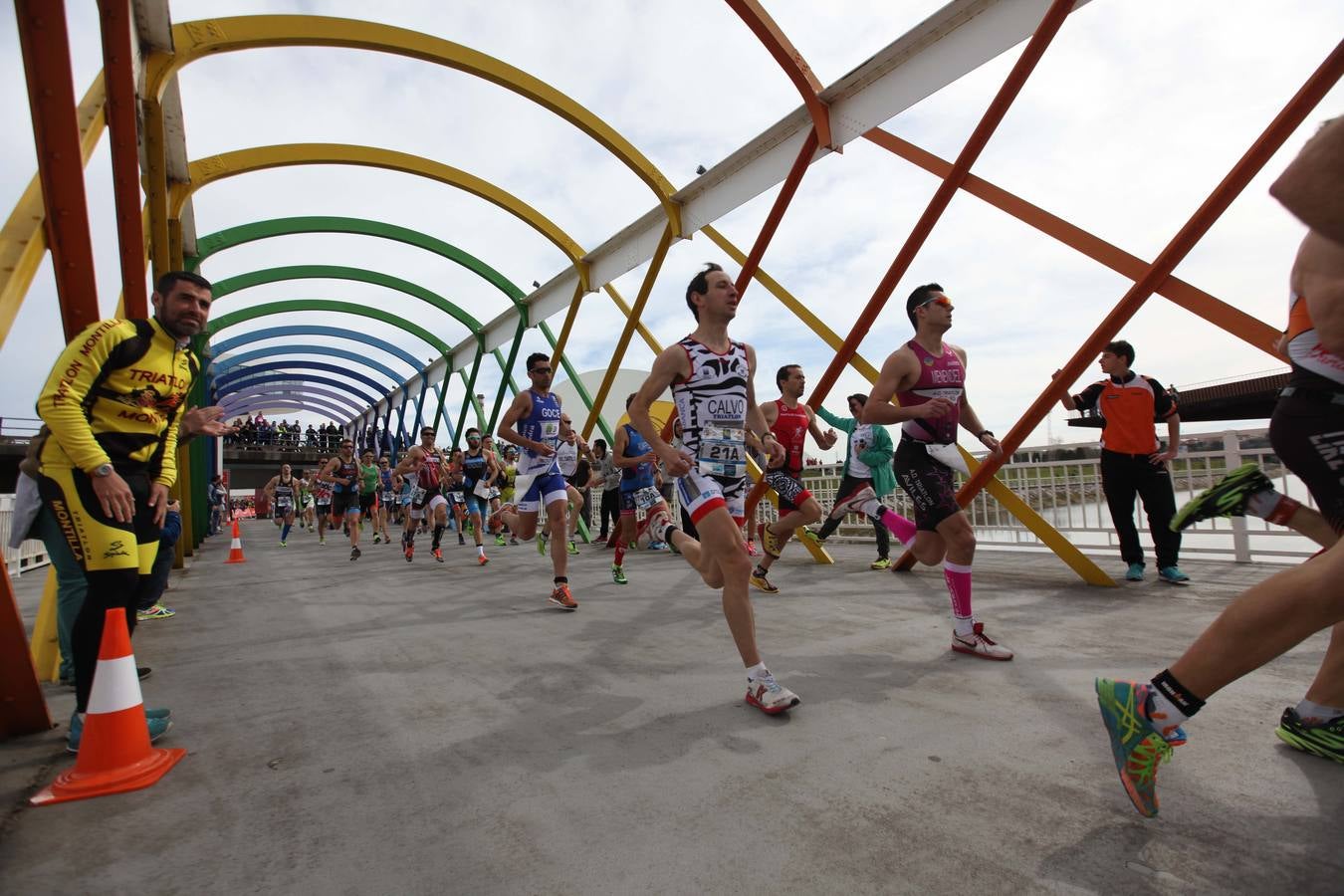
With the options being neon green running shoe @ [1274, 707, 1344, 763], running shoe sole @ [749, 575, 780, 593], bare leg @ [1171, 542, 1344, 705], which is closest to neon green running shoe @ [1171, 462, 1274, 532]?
neon green running shoe @ [1274, 707, 1344, 763]

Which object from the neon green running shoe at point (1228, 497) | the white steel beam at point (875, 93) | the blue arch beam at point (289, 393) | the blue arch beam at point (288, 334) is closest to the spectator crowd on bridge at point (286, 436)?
the blue arch beam at point (289, 393)

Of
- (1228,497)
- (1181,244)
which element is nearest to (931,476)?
(1228,497)

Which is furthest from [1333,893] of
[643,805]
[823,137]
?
[823,137]

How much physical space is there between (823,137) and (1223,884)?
816 cm

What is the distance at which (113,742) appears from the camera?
2.29 meters

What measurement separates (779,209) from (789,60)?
1.75 meters

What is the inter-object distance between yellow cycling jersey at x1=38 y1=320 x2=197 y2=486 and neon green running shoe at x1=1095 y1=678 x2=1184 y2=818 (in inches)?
138

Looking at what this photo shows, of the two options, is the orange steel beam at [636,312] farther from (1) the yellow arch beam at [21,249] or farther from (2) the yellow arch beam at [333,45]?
(1) the yellow arch beam at [21,249]

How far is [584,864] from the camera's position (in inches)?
64.2

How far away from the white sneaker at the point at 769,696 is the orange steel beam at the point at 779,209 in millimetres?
5920

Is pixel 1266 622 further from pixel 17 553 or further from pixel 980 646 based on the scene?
pixel 17 553

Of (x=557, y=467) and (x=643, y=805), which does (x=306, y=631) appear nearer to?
(x=557, y=467)

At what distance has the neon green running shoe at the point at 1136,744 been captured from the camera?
1752 millimetres

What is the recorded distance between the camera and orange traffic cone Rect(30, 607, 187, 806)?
2166 millimetres
